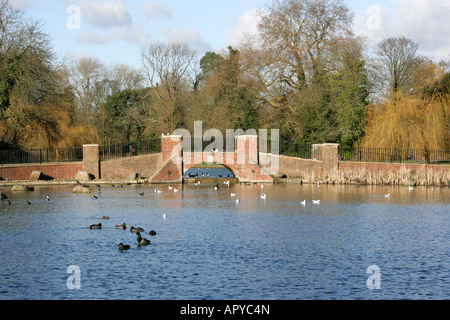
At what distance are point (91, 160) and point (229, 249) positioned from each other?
2543 cm

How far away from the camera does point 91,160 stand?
132ft

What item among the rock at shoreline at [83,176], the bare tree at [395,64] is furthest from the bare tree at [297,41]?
the rock at shoreline at [83,176]

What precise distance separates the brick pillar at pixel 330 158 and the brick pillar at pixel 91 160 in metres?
16.6

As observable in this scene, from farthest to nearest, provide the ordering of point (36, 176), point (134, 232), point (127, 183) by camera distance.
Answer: point (127, 183) < point (36, 176) < point (134, 232)

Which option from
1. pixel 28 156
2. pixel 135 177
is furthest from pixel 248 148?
pixel 28 156

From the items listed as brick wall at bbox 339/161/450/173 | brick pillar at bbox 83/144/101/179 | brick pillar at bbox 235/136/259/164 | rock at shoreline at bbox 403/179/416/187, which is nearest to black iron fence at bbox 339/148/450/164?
brick wall at bbox 339/161/450/173

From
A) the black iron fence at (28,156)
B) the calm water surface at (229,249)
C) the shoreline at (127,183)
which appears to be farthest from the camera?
the black iron fence at (28,156)

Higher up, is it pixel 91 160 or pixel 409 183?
pixel 91 160

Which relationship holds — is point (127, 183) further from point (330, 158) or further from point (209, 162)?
point (330, 158)

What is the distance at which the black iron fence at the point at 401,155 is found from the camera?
4086 cm

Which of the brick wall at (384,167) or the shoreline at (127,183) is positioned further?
the brick wall at (384,167)

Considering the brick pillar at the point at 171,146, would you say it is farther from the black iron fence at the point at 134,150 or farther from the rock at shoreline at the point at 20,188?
the rock at shoreline at the point at 20,188
